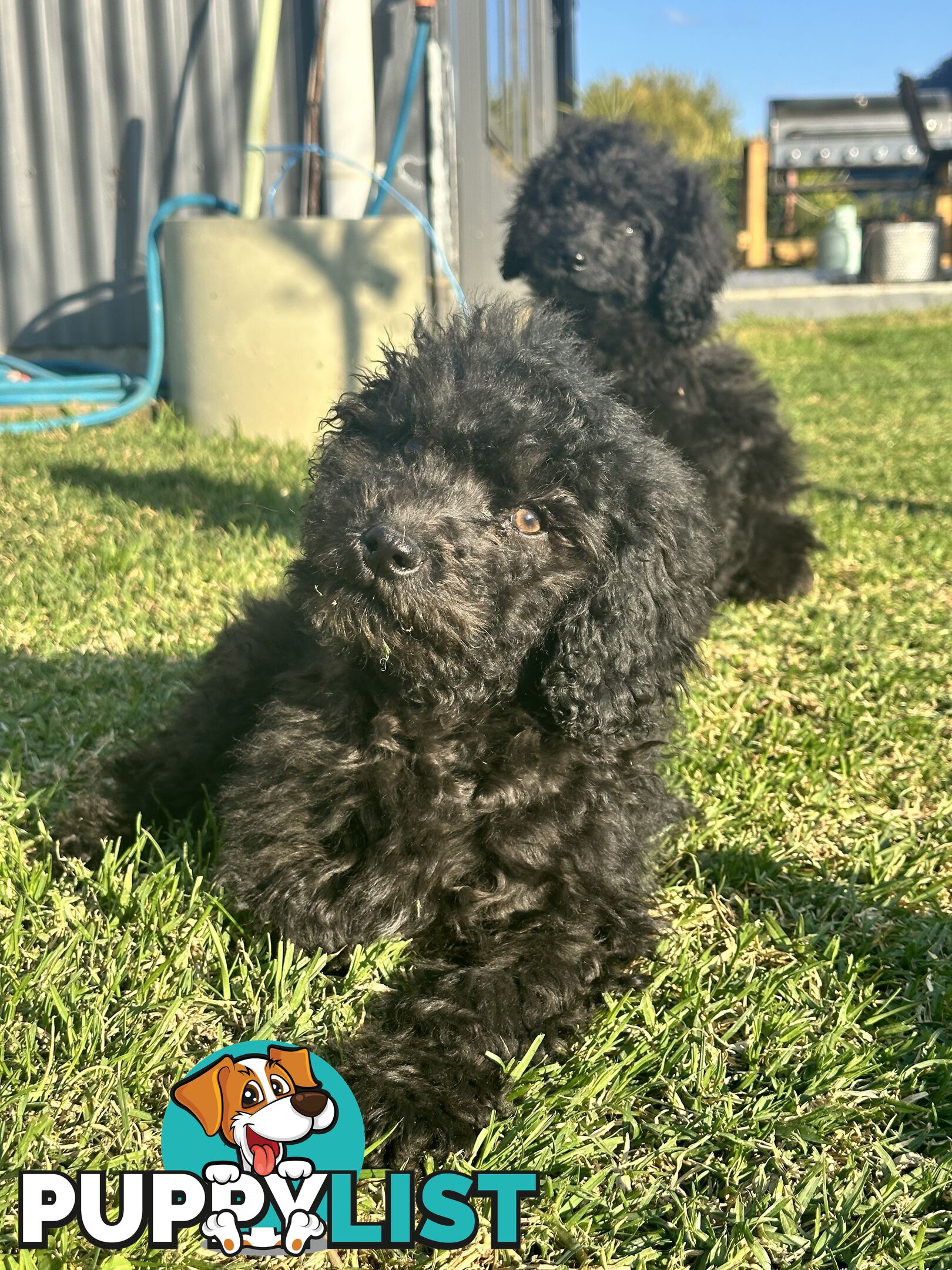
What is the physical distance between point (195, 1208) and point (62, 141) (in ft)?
26.8

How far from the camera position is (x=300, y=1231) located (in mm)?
1701

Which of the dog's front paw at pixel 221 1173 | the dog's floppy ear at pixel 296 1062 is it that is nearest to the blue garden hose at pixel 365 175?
the dog's floppy ear at pixel 296 1062

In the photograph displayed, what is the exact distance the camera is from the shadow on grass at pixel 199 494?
17.6 ft

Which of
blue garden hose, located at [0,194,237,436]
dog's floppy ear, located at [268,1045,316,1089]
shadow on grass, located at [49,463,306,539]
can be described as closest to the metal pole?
blue garden hose, located at [0,194,237,436]

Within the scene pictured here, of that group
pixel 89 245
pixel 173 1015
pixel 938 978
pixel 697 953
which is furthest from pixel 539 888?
pixel 89 245

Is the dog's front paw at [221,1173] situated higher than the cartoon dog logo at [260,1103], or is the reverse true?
the cartoon dog logo at [260,1103]

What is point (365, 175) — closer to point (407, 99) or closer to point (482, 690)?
point (407, 99)

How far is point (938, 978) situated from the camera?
7.86ft

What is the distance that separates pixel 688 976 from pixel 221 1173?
40.3 inches

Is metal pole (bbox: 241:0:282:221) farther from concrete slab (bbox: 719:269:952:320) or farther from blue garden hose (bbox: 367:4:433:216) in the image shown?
concrete slab (bbox: 719:269:952:320)

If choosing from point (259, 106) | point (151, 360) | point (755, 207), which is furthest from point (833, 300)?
point (151, 360)

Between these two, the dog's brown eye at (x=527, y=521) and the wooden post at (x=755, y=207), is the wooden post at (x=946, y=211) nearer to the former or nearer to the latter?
the wooden post at (x=755, y=207)

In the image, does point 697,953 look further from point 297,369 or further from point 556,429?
point 297,369

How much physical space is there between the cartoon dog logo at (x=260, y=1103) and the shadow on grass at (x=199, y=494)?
3449 mm
